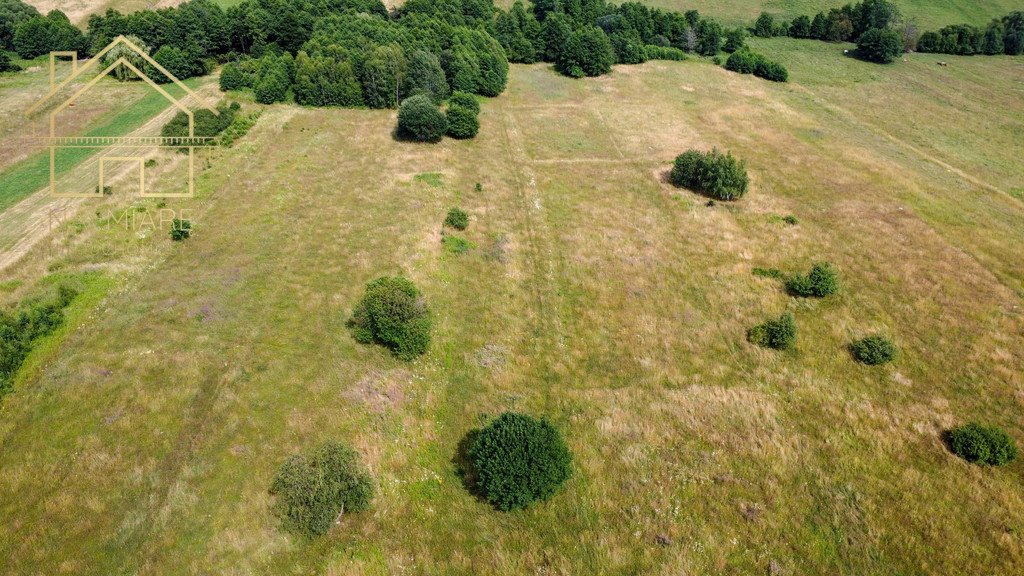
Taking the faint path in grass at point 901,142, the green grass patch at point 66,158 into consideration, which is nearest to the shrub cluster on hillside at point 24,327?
the green grass patch at point 66,158

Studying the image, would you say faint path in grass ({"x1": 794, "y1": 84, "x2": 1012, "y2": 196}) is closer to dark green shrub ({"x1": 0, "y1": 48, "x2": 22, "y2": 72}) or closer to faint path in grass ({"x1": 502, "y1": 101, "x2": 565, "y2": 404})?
faint path in grass ({"x1": 502, "y1": 101, "x2": 565, "y2": 404})

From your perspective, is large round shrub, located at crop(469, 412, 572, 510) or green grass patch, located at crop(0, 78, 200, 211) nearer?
large round shrub, located at crop(469, 412, 572, 510)

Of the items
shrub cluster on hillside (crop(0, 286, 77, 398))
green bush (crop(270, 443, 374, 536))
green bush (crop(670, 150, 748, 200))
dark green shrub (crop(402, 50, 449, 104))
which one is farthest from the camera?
dark green shrub (crop(402, 50, 449, 104))

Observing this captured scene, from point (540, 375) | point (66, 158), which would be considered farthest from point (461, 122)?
point (540, 375)

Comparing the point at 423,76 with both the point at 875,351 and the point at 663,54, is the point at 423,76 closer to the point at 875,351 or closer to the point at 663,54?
the point at 663,54

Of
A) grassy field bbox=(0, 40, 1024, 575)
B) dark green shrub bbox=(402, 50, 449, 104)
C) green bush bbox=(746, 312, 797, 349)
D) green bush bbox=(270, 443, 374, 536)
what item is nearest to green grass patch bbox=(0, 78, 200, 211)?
grassy field bbox=(0, 40, 1024, 575)

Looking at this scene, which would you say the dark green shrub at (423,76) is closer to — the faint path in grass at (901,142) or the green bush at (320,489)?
the green bush at (320,489)

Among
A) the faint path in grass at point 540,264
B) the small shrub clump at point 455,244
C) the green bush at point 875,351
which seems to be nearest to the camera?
the green bush at point 875,351
